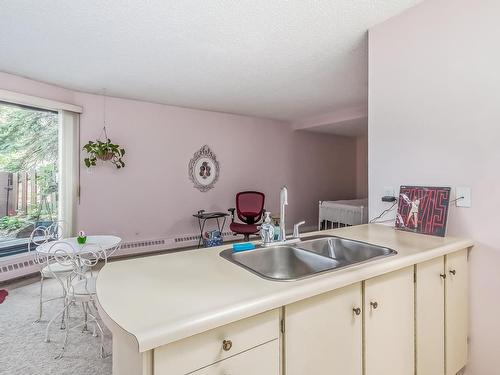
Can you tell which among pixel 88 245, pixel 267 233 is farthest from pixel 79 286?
pixel 267 233

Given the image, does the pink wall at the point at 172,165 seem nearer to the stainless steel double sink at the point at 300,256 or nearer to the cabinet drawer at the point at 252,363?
the stainless steel double sink at the point at 300,256

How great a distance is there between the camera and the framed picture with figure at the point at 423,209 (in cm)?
170

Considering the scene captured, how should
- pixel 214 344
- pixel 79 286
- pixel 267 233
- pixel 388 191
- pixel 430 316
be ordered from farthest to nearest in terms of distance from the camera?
pixel 79 286 < pixel 388 191 < pixel 267 233 < pixel 430 316 < pixel 214 344

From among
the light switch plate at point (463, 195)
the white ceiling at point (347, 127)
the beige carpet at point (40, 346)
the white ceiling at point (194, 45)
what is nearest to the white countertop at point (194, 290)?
the light switch plate at point (463, 195)

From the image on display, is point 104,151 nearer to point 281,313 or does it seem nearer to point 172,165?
point 172,165

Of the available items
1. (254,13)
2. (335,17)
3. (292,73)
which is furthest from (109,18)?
(292,73)

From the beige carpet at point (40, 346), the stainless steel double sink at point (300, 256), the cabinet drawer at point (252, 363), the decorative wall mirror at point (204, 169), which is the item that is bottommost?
the beige carpet at point (40, 346)

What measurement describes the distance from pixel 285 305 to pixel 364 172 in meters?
6.96

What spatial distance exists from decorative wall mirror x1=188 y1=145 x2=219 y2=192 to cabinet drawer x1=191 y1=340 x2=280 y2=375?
423cm

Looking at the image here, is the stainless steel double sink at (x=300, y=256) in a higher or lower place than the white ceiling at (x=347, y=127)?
lower

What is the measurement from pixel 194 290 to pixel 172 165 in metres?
4.06

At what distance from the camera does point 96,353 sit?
2.00 m

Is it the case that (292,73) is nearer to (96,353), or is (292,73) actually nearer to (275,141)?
(275,141)

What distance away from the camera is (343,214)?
15.8 feet
